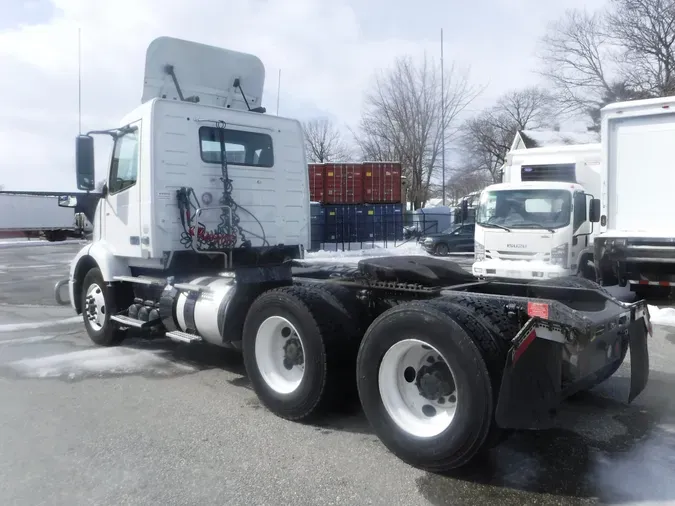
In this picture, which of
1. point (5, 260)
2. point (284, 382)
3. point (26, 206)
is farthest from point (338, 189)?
point (26, 206)

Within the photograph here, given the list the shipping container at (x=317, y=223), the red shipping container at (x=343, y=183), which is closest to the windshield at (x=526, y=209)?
the shipping container at (x=317, y=223)

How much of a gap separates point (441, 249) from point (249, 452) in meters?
20.5

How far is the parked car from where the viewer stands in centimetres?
2412

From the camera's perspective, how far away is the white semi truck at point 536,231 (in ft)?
36.4

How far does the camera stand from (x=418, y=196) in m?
41.1

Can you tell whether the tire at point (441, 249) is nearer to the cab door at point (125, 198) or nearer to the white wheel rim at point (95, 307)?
the white wheel rim at point (95, 307)

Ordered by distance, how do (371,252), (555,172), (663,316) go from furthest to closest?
(371,252)
(555,172)
(663,316)

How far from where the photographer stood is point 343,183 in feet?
82.3

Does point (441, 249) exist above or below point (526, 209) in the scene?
below

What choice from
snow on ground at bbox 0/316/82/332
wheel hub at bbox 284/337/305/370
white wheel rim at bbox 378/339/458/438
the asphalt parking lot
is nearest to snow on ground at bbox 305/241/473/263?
snow on ground at bbox 0/316/82/332

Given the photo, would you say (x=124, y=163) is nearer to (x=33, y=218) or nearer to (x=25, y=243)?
(x=25, y=243)

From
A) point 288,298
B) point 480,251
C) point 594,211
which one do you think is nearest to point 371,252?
point 480,251

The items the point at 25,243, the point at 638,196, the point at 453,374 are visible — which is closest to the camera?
the point at 453,374

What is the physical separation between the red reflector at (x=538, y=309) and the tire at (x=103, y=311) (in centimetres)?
558
